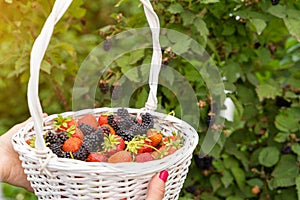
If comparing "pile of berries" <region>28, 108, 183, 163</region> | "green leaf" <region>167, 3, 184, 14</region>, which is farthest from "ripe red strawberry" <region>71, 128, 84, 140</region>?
"green leaf" <region>167, 3, 184, 14</region>

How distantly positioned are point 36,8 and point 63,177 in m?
0.89

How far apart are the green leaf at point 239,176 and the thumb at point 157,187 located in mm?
765

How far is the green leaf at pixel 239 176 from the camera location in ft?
6.22

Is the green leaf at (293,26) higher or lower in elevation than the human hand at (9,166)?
higher

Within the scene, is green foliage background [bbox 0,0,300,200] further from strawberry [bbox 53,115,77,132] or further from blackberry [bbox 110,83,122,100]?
strawberry [bbox 53,115,77,132]

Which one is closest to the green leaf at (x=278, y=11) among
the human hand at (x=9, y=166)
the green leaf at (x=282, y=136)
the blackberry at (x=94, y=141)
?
the green leaf at (x=282, y=136)

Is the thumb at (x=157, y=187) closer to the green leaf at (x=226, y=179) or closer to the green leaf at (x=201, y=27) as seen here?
the green leaf at (x=201, y=27)

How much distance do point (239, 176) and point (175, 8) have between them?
618mm

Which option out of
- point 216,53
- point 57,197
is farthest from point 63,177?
point 216,53

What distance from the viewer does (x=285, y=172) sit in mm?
1844

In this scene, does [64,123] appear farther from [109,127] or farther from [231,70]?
[231,70]

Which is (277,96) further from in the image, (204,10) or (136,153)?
(136,153)


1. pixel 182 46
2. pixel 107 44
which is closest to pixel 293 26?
pixel 182 46

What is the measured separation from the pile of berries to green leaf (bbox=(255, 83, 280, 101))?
51 cm
